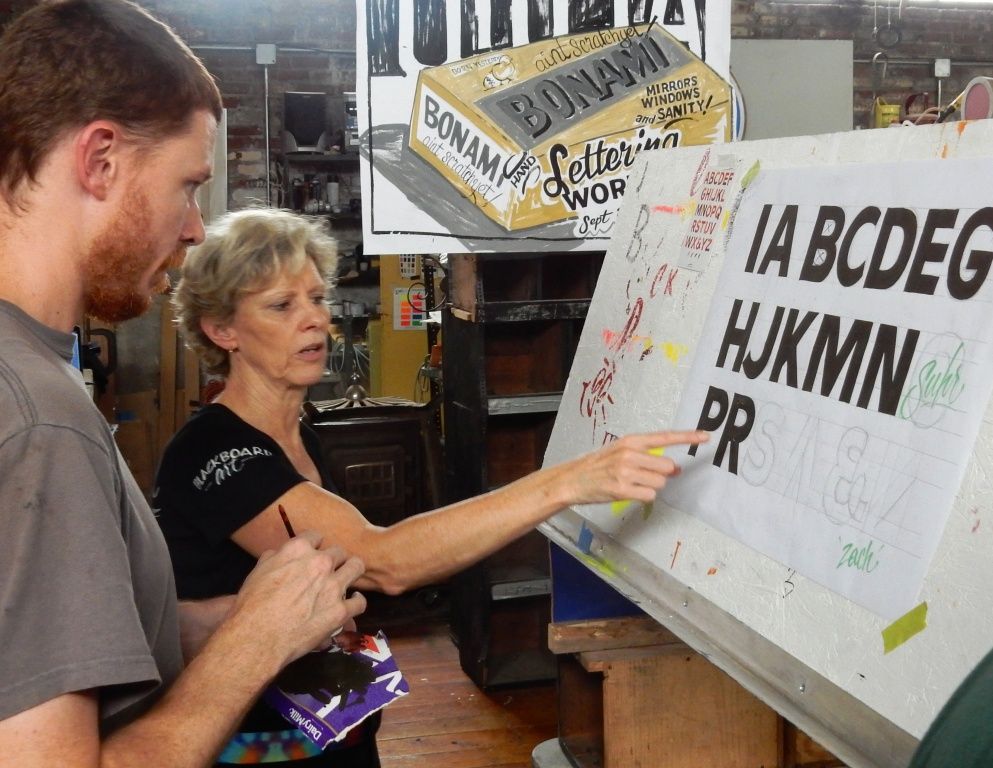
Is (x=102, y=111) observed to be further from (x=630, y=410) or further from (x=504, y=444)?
(x=504, y=444)

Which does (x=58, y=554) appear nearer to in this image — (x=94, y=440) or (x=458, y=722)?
(x=94, y=440)

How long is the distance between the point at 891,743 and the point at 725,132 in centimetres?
215

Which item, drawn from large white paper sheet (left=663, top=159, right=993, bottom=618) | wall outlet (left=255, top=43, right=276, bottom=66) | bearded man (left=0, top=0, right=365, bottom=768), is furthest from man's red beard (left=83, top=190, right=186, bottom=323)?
wall outlet (left=255, top=43, right=276, bottom=66)

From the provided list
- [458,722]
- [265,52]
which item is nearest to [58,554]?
[458,722]

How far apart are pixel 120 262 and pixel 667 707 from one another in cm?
137

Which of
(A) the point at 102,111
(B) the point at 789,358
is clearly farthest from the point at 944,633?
(A) the point at 102,111

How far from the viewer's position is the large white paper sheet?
Result: 113 centimetres

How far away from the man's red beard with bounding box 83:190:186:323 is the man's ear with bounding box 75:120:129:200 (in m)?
0.03

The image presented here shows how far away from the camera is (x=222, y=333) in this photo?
2.03 metres

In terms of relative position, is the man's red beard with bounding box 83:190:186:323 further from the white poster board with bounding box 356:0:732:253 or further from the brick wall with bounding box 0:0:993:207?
the brick wall with bounding box 0:0:993:207

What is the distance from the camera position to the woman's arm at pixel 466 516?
1.44 metres

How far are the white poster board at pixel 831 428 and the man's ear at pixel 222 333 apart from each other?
757 mm

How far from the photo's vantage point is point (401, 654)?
4.09m

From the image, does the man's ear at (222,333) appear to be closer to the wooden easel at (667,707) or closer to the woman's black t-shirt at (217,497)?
the woman's black t-shirt at (217,497)
